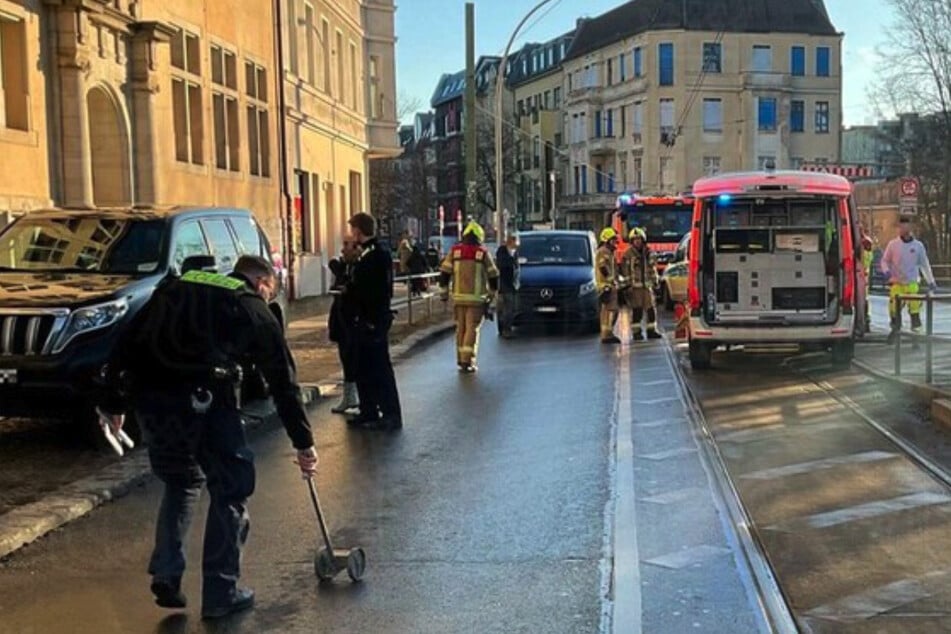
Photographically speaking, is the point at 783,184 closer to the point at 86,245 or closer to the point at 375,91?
the point at 86,245

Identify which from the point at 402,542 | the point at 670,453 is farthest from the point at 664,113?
the point at 402,542

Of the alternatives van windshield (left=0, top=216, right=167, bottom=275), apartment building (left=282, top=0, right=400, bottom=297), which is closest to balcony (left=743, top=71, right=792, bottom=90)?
apartment building (left=282, top=0, right=400, bottom=297)

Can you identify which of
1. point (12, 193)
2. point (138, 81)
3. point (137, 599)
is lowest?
point (137, 599)

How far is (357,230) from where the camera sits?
9.86 m

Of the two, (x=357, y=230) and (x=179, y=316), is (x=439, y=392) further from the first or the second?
(x=179, y=316)

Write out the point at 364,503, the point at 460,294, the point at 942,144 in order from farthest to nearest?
the point at 942,144
the point at 460,294
the point at 364,503

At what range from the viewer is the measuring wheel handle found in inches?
223

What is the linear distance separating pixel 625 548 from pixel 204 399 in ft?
8.23

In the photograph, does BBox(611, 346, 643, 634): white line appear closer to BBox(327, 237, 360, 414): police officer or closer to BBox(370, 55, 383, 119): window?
BBox(327, 237, 360, 414): police officer

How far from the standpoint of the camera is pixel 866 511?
688cm

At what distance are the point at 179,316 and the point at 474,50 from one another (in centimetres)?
2299

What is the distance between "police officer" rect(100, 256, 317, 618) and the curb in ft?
5.19

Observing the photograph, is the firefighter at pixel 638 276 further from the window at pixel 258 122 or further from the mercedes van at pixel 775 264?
the window at pixel 258 122

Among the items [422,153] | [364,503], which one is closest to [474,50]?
[364,503]
